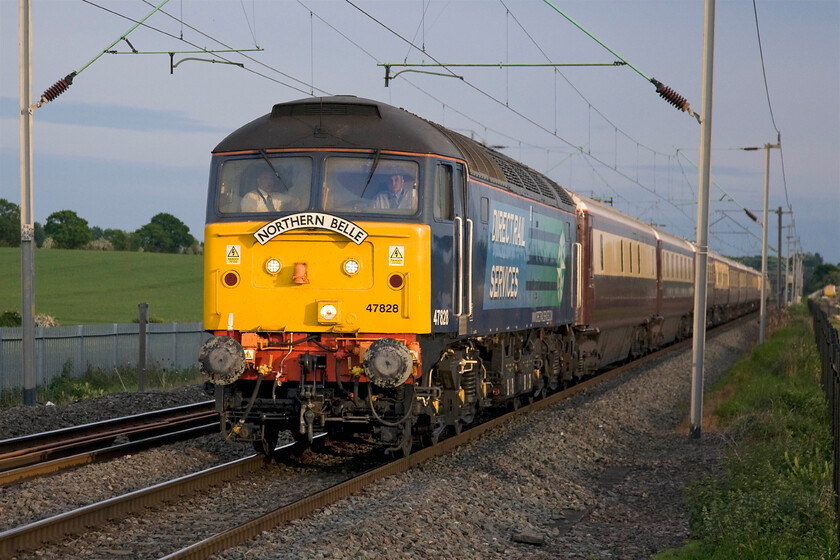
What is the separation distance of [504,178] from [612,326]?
9.29m

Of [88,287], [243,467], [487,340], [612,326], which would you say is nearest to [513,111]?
[612,326]

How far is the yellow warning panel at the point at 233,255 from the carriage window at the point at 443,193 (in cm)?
210

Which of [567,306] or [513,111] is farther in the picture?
[513,111]

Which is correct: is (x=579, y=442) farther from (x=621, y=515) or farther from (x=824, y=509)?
(x=824, y=509)

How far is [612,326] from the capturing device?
2216 cm

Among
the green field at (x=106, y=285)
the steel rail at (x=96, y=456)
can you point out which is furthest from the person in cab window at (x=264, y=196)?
the green field at (x=106, y=285)

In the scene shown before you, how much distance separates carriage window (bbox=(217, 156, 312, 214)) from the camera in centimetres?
1062

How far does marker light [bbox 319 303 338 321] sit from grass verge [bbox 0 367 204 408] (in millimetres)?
8928

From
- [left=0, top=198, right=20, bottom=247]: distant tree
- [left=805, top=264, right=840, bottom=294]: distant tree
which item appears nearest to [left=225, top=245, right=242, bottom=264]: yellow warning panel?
[left=0, top=198, right=20, bottom=247]: distant tree

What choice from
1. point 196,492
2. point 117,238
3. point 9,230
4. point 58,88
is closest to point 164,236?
A: point 117,238

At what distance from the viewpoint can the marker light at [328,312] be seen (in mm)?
10312

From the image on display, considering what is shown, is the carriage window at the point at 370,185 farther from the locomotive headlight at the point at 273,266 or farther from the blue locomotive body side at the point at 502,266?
the locomotive headlight at the point at 273,266

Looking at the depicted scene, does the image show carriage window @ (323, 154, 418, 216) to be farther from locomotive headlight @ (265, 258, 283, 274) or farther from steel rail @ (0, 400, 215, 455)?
steel rail @ (0, 400, 215, 455)

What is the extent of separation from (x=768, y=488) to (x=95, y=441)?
7675 mm
